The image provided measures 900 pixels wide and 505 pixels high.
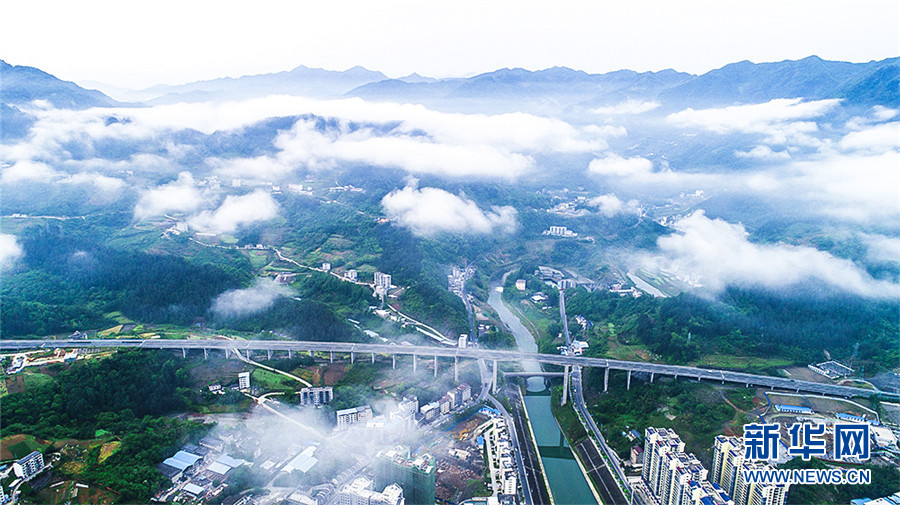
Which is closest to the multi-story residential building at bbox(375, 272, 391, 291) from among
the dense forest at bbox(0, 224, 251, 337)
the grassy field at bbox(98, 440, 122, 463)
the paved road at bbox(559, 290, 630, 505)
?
the dense forest at bbox(0, 224, 251, 337)

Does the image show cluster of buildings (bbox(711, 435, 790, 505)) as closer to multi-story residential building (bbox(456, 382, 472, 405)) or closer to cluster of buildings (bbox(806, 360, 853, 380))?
cluster of buildings (bbox(806, 360, 853, 380))

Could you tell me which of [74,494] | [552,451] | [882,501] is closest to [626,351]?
[552,451]

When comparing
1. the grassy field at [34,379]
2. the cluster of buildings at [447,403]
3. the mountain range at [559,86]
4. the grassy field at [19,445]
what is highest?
the mountain range at [559,86]

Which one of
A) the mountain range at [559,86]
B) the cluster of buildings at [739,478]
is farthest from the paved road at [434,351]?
the mountain range at [559,86]

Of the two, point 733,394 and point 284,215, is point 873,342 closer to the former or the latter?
point 733,394

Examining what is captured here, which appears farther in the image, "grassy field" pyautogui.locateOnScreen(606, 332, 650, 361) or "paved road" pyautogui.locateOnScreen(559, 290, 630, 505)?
"grassy field" pyautogui.locateOnScreen(606, 332, 650, 361)

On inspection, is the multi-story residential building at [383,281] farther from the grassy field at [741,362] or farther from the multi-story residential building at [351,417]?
the grassy field at [741,362]

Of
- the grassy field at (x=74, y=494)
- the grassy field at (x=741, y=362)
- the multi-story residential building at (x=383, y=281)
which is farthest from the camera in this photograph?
the multi-story residential building at (x=383, y=281)

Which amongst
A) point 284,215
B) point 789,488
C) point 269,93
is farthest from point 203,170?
point 789,488
